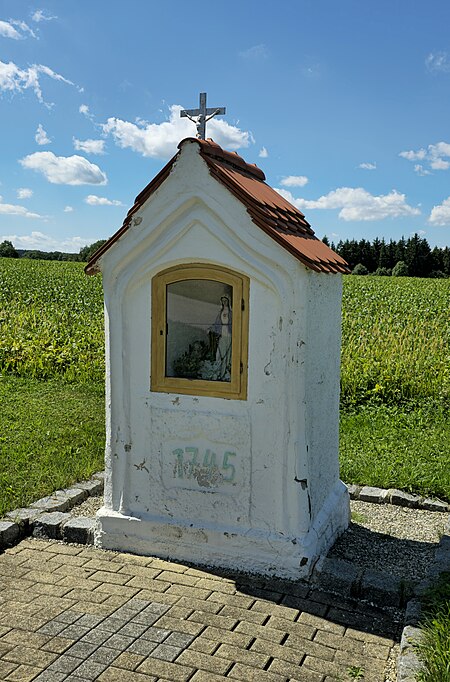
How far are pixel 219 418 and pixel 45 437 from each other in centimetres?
426

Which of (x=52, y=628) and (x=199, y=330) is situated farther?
(x=199, y=330)

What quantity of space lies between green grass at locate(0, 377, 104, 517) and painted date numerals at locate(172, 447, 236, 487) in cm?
190

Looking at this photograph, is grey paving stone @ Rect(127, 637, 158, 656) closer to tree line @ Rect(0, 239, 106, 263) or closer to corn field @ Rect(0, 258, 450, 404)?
corn field @ Rect(0, 258, 450, 404)

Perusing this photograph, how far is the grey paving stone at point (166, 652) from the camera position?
3904mm

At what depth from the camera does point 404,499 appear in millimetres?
6906

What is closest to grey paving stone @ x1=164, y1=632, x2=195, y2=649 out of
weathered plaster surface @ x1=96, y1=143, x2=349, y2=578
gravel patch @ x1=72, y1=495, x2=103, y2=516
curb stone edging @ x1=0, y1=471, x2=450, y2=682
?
weathered plaster surface @ x1=96, y1=143, x2=349, y2=578

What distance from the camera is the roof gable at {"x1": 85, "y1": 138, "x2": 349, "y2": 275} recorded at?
4812 millimetres

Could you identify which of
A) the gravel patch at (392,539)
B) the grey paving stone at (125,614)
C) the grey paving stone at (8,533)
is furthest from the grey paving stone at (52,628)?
the gravel patch at (392,539)

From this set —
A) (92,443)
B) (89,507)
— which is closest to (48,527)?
(89,507)

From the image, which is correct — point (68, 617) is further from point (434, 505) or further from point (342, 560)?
point (434, 505)

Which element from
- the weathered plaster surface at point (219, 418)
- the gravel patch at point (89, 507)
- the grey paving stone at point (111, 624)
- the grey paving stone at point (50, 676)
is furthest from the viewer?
the gravel patch at point (89, 507)

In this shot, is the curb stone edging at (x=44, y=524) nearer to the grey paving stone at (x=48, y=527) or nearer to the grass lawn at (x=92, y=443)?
the grey paving stone at (x=48, y=527)

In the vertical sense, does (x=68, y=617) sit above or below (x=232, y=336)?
below

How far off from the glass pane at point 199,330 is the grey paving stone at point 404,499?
289 centimetres
